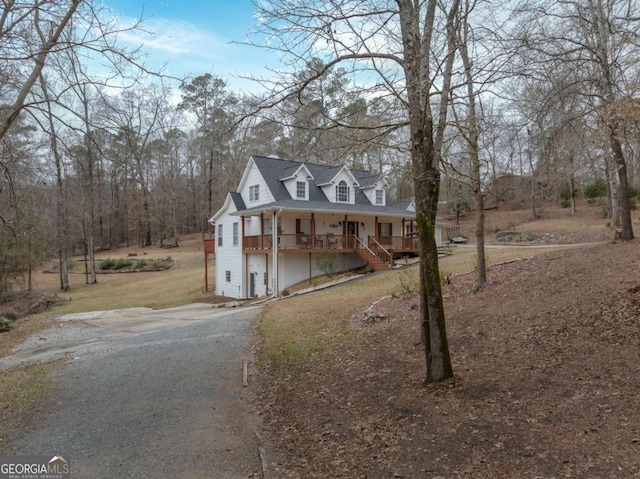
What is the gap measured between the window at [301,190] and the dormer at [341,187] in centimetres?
161

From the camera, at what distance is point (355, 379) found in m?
6.51

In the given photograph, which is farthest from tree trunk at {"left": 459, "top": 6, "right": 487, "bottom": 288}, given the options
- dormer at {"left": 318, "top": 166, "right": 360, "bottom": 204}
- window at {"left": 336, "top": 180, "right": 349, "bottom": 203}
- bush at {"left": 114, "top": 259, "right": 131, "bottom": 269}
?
bush at {"left": 114, "top": 259, "right": 131, "bottom": 269}

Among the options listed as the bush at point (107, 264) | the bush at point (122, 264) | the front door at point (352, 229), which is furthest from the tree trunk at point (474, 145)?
the bush at point (107, 264)

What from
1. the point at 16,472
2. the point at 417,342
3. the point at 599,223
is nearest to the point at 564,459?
the point at 417,342

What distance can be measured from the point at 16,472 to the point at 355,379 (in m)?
4.40

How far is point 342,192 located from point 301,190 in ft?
8.88

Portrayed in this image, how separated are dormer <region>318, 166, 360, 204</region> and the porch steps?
3.45 meters

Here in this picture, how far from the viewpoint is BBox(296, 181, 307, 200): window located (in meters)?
23.0

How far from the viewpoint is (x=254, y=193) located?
23781mm

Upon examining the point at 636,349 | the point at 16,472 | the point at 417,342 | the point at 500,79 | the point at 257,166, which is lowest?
the point at 16,472

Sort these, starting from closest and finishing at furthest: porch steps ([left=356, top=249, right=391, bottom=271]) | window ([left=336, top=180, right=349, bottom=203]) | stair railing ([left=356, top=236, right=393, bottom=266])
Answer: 1. porch steps ([left=356, top=249, right=391, bottom=271])
2. stair railing ([left=356, top=236, right=393, bottom=266])
3. window ([left=336, top=180, right=349, bottom=203])

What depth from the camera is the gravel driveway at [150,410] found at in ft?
14.6

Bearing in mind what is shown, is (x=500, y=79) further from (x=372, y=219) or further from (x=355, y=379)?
(x=372, y=219)

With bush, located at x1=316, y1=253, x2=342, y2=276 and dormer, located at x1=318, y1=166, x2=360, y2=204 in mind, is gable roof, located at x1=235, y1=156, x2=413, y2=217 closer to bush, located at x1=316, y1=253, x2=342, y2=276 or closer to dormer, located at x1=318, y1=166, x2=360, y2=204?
dormer, located at x1=318, y1=166, x2=360, y2=204
